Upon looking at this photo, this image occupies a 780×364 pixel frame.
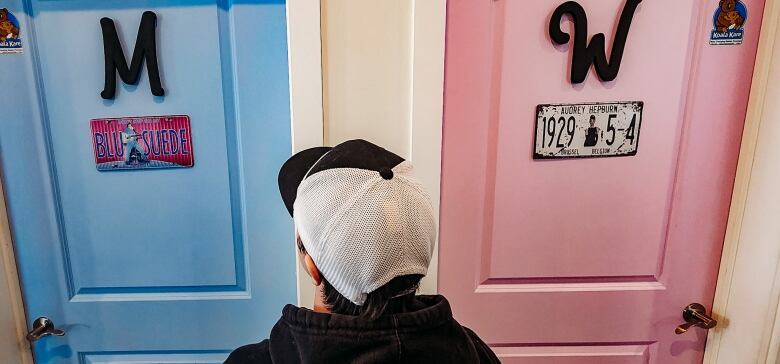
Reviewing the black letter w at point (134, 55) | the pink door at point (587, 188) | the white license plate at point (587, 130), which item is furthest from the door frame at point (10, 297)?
the white license plate at point (587, 130)

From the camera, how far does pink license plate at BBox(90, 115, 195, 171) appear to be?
40.7 inches

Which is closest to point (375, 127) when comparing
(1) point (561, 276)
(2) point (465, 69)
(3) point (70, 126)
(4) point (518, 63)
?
(2) point (465, 69)

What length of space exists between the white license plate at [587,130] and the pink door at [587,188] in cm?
1

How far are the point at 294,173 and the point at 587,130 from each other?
0.62 meters

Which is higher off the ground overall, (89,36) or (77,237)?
(89,36)

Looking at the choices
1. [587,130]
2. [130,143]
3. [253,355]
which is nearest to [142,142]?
[130,143]

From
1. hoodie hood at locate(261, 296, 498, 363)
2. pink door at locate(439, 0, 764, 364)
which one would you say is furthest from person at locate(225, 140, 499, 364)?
pink door at locate(439, 0, 764, 364)

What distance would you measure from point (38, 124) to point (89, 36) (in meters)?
0.22

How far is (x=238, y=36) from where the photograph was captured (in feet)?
3.25

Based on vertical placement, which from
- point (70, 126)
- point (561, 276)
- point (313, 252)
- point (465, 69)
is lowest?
point (561, 276)

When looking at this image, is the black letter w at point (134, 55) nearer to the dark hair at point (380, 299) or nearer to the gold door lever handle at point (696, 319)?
the dark hair at point (380, 299)

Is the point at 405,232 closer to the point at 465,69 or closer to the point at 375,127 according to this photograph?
the point at 375,127

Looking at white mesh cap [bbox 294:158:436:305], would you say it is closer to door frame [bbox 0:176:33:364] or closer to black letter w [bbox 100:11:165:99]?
black letter w [bbox 100:11:165:99]

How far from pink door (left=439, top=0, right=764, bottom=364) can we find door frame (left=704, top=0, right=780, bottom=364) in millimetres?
18
